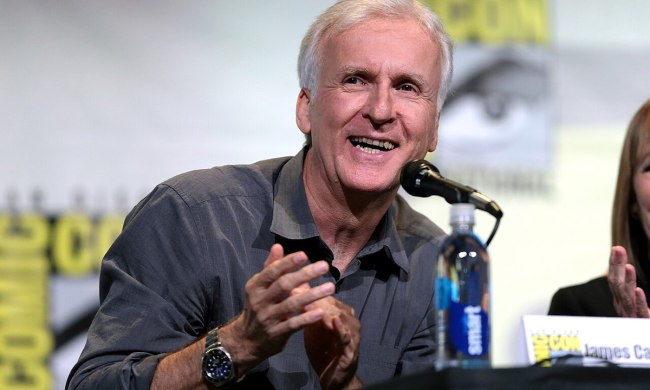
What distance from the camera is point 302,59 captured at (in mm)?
2555

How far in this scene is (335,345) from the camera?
200 cm

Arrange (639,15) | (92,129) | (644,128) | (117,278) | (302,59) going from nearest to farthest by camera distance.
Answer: (117,278) → (302,59) → (644,128) → (92,129) → (639,15)

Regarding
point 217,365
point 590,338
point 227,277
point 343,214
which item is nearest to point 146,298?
point 227,277

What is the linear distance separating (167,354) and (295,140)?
68.5 inches

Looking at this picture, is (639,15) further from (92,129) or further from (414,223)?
(92,129)

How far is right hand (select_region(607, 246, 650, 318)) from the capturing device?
2277mm

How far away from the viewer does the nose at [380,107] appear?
90.5 inches

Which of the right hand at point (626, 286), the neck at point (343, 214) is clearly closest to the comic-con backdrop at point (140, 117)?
the neck at point (343, 214)

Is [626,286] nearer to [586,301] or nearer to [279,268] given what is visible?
[586,301]

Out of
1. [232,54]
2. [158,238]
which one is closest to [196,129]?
[232,54]

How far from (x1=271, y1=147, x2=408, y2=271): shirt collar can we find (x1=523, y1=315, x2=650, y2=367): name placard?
1.89 feet

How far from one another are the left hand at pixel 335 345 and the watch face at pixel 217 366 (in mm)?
182

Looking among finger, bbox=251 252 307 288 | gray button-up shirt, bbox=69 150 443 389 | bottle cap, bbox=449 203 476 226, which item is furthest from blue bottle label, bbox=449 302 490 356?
gray button-up shirt, bbox=69 150 443 389

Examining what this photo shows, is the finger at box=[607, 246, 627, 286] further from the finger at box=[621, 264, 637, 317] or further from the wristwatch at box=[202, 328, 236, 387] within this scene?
the wristwatch at box=[202, 328, 236, 387]
